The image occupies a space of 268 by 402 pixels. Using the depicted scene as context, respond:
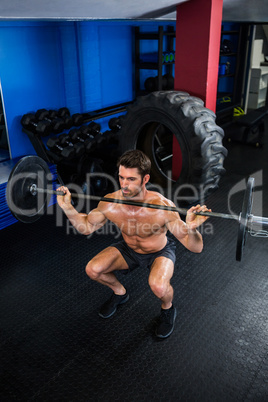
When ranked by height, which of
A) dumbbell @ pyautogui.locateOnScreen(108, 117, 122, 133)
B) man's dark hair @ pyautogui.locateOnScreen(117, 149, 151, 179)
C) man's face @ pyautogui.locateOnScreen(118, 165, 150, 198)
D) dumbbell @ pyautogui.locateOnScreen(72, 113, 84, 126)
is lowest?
dumbbell @ pyautogui.locateOnScreen(108, 117, 122, 133)

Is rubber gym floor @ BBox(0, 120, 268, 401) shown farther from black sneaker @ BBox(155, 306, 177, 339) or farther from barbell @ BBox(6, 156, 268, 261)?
barbell @ BBox(6, 156, 268, 261)

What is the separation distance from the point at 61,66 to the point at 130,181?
104 inches

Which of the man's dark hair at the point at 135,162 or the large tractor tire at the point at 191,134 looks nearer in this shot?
the man's dark hair at the point at 135,162

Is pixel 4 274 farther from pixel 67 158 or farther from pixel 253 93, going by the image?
pixel 253 93

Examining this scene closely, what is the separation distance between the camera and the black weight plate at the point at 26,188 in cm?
206

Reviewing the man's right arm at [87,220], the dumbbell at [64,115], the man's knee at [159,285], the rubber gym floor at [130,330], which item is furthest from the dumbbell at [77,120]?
the man's knee at [159,285]

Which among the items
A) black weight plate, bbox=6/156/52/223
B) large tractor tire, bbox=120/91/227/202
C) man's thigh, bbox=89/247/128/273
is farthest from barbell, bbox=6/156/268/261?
large tractor tire, bbox=120/91/227/202

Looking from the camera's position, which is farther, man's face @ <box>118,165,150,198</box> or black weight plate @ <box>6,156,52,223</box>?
black weight plate @ <box>6,156,52,223</box>

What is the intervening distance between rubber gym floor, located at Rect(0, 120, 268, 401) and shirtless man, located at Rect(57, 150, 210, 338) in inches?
6.1

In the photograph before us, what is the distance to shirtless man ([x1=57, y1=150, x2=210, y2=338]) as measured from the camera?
184 centimetres

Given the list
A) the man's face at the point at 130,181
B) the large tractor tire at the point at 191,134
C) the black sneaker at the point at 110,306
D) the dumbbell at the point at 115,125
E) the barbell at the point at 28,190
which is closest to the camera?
the man's face at the point at 130,181

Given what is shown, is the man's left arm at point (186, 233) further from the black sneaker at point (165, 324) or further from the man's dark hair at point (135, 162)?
the black sneaker at point (165, 324)

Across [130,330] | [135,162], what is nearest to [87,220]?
[135,162]

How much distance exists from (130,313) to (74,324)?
34cm
